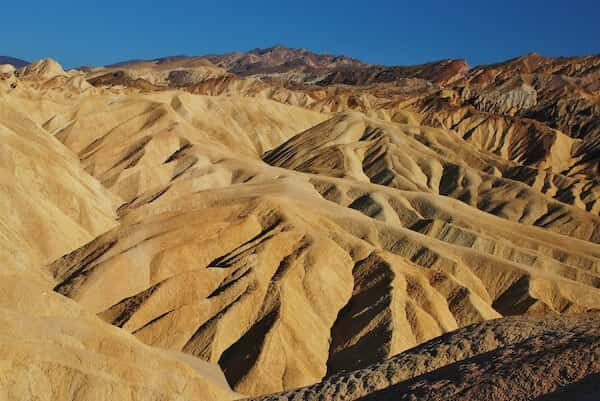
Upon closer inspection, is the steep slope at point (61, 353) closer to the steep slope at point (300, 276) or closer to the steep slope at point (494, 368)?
the steep slope at point (300, 276)

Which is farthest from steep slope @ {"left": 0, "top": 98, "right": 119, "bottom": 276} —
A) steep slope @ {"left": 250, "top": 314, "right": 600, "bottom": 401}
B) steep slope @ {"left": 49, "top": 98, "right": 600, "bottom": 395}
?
steep slope @ {"left": 250, "top": 314, "right": 600, "bottom": 401}

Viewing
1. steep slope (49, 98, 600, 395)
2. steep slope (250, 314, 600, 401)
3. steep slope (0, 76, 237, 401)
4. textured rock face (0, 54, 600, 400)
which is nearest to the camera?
steep slope (250, 314, 600, 401)

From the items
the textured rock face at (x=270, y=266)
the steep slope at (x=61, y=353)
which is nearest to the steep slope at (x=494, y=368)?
the textured rock face at (x=270, y=266)

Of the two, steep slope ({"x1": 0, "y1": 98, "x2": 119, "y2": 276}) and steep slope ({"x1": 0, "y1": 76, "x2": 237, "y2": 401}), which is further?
steep slope ({"x1": 0, "y1": 98, "x2": 119, "y2": 276})

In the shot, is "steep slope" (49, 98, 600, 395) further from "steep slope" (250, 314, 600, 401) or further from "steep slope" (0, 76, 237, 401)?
"steep slope" (250, 314, 600, 401)

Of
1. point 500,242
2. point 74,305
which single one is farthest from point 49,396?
point 500,242

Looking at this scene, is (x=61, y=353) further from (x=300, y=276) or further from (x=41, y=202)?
(x=41, y=202)

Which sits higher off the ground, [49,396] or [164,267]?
[164,267]

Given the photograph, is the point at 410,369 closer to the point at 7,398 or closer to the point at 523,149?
the point at 7,398
